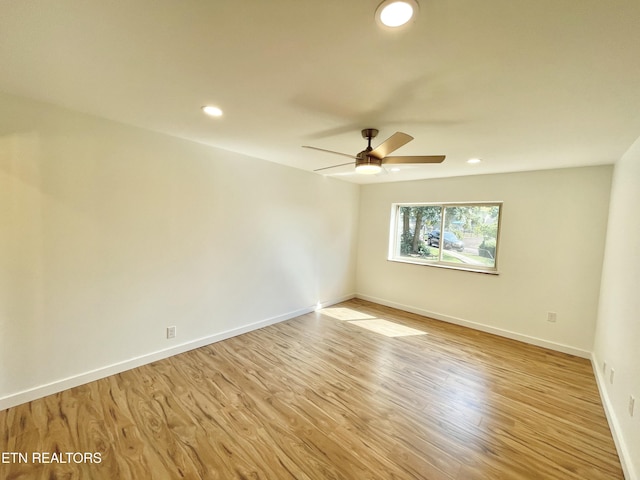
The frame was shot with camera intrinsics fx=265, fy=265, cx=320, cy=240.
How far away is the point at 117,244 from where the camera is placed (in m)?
2.42

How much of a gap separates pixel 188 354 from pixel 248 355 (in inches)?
25.6

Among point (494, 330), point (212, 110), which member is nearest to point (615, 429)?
point (494, 330)

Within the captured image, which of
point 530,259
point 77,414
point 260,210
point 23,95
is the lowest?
point 77,414

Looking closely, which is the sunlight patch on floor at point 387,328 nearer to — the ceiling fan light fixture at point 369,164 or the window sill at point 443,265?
the window sill at point 443,265

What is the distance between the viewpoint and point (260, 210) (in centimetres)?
352

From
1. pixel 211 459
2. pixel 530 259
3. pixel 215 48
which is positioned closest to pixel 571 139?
pixel 530 259

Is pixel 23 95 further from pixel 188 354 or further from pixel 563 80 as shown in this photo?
pixel 563 80

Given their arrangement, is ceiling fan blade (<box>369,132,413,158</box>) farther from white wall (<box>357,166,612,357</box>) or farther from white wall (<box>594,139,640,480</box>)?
white wall (<box>357,166,612,357</box>)

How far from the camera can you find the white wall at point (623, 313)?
1681mm

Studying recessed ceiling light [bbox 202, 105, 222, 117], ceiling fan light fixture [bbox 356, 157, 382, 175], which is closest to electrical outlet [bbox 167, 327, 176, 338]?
recessed ceiling light [bbox 202, 105, 222, 117]

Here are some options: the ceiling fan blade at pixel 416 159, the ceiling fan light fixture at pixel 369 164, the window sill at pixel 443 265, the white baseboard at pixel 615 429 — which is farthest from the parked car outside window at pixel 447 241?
the ceiling fan light fixture at pixel 369 164

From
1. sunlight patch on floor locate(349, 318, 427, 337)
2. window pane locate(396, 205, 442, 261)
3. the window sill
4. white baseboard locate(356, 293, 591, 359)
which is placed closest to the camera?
white baseboard locate(356, 293, 591, 359)

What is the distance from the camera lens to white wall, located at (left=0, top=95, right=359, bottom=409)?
1.99 meters

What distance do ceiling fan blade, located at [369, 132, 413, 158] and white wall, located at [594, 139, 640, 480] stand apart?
177cm
